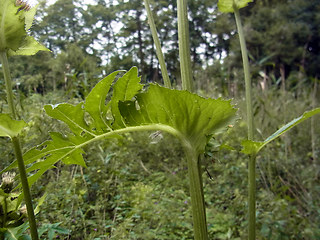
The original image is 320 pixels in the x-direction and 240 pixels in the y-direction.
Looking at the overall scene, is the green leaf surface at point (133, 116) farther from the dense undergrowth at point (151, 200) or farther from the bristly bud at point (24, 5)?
the bristly bud at point (24, 5)

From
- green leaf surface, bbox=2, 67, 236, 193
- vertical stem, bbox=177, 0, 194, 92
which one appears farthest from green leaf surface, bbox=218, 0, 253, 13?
green leaf surface, bbox=2, 67, 236, 193

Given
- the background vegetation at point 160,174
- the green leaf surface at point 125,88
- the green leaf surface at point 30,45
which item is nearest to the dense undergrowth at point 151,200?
the background vegetation at point 160,174

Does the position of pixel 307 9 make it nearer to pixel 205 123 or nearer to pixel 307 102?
pixel 307 102

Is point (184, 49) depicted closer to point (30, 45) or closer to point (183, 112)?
point (183, 112)

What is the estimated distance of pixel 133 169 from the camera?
2109mm

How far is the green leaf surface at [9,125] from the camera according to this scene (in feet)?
1.29

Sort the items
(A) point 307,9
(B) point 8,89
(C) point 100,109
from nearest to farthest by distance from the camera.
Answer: (B) point 8,89 < (C) point 100,109 < (A) point 307,9

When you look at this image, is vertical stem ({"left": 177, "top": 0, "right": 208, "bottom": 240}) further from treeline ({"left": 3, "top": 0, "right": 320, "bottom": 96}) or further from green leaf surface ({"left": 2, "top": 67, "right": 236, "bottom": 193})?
treeline ({"left": 3, "top": 0, "right": 320, "bottom": 96})

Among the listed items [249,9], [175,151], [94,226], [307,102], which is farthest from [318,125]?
[249,9]

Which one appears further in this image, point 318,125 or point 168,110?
point 318,125

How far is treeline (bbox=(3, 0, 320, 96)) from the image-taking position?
5.64 meters

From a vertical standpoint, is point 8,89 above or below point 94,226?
above

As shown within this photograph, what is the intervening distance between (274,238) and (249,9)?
43.3ft

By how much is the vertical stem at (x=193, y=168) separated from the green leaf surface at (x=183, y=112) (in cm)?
4
